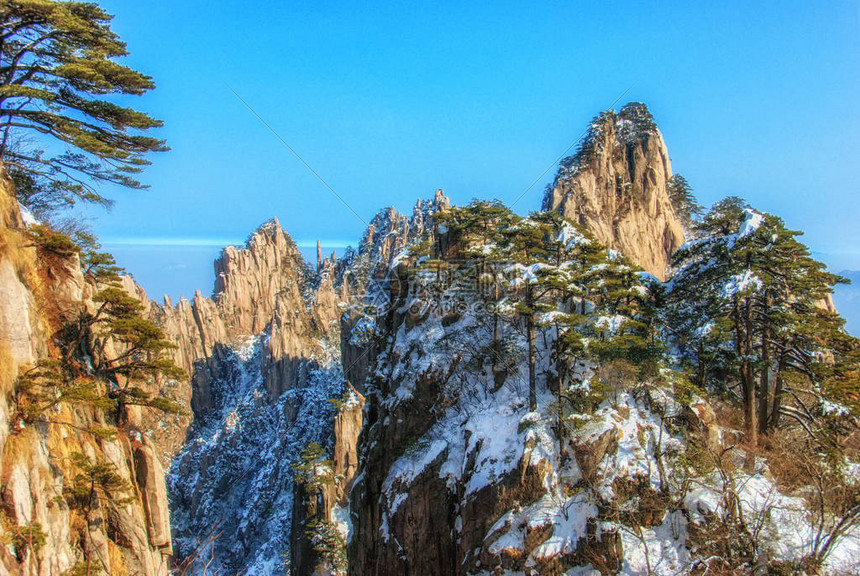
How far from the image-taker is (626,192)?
40312 millimetres

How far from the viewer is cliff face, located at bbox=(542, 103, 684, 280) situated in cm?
3888

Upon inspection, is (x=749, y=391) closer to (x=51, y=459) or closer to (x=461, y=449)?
(x=461, y=449)

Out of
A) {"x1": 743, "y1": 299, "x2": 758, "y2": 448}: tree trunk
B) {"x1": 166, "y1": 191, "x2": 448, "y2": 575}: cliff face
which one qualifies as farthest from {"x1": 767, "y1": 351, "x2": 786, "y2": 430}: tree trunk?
{"x1": 166, "y1": 191, "x2": 448, "y2": 575}: cliff face

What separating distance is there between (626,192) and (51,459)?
42.1m

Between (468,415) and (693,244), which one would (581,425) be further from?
(693,244)

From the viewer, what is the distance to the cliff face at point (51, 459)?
9.81 meters

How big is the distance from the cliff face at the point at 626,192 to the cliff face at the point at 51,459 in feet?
113

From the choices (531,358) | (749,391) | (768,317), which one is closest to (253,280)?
(531,358)

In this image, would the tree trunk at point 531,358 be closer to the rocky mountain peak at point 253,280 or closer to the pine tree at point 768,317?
the pine tree at point 768,317

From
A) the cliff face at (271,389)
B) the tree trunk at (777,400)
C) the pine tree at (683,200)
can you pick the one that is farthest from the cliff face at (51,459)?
the pine tree at (683,200)

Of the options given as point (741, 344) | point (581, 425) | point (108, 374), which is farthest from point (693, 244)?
point (108, 374)

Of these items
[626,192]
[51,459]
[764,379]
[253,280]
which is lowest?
[51,459]

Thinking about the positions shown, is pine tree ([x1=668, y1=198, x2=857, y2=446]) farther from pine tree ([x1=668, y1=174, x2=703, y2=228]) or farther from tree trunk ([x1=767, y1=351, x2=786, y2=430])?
pine tree ([x1=668, y1=174, x2=703, y2=228])

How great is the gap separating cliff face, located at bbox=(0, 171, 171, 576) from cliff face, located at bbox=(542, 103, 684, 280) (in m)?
34.5
